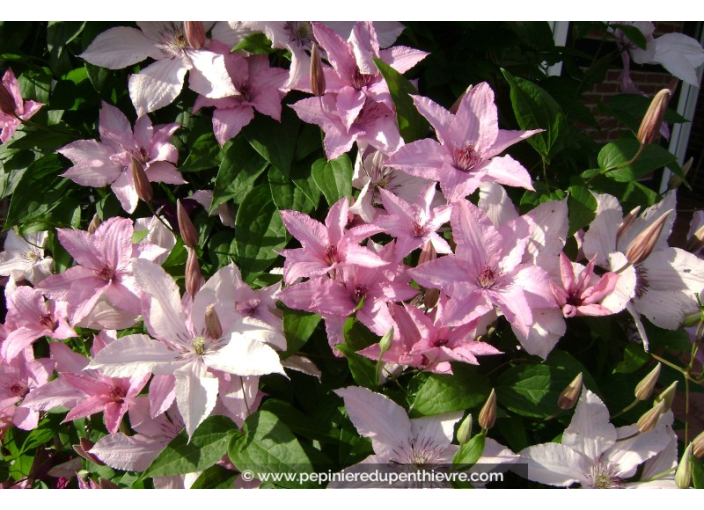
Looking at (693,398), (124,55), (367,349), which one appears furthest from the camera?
(693,398)

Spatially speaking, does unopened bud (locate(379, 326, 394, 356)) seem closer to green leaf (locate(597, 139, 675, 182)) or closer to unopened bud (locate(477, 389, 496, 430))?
unopened bud (locate(477, 389, 496, 430))

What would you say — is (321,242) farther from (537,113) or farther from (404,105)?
(537,113)

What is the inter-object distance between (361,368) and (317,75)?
392 mm

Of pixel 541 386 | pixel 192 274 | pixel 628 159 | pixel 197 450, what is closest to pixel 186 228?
pixel 192 274

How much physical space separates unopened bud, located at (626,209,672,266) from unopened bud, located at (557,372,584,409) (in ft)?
0.55

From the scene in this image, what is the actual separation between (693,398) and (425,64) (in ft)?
8.54

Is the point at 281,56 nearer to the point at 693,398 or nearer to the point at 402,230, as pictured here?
the point at 402,230

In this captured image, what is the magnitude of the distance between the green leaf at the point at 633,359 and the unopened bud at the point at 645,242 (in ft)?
0.46

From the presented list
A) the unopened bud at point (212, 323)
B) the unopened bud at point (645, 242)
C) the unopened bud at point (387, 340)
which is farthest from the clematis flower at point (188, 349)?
the unopened bud at point (645, 242)

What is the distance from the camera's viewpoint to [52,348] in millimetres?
910

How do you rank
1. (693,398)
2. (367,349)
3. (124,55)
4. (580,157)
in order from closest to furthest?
(367,349)
(124,55)
(580,157)
(693,398)

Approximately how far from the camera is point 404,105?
0.78 metres

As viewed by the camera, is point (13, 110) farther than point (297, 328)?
Yes

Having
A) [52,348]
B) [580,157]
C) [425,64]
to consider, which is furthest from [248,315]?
[580,157]
